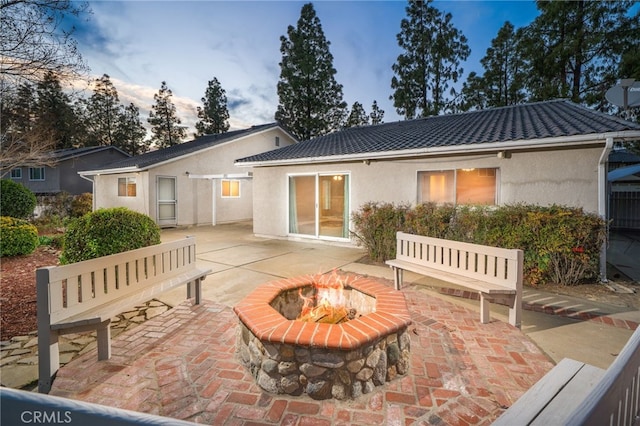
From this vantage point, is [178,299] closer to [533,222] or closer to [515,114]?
[533,222]

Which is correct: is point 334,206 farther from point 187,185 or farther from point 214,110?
point 214,110

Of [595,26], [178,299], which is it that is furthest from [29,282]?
[595,26]

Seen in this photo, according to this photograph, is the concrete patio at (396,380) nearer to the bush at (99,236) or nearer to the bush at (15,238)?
the bush at (99,236)

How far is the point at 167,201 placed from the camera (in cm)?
1346

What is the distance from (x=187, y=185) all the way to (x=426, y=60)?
1842 centimetres

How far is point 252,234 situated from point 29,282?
6.43 metres

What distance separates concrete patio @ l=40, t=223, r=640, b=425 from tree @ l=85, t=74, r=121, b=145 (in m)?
42.6

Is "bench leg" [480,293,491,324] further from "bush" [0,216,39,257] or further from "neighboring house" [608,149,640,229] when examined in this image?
"neighboring house" [608,149,640,229]

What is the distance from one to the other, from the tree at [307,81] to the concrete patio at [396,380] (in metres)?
23.5

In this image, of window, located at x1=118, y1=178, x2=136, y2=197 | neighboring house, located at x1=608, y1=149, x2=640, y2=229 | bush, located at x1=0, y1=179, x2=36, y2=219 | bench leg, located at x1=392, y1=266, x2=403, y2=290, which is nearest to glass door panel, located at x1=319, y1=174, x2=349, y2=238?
bench leg, located at x1=392, y1=266, x2=403, y2=290

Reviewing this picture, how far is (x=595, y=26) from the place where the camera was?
44.9 feet

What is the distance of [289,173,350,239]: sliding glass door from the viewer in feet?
28.9

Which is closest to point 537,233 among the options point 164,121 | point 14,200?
point 14,200

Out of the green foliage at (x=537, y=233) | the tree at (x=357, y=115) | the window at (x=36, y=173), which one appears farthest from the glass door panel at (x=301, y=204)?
the window at (x=36, y=173)
